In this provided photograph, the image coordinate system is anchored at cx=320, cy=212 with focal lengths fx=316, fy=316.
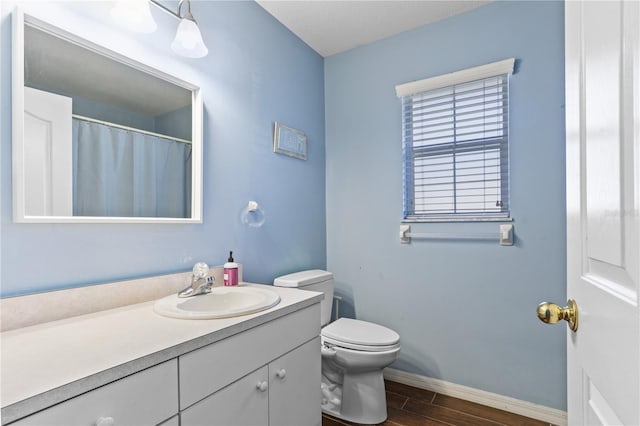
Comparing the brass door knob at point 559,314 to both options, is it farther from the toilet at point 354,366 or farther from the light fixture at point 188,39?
the light fixture at point 188,39

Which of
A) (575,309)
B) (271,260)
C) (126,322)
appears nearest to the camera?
(575,309)

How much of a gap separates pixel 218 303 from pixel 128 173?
65 cm

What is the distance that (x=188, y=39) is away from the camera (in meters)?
1.35

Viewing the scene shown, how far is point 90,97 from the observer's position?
46.3 inches

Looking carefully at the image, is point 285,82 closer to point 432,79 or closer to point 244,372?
point 432,79

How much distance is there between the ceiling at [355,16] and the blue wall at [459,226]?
0.33ft

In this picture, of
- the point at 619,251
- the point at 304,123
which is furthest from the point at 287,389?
the point at 304,123

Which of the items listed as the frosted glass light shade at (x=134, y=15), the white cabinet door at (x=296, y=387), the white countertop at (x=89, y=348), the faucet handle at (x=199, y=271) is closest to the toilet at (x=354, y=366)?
the white cabinet door at (x=296, y=387)

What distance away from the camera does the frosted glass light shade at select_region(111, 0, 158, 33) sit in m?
1.18

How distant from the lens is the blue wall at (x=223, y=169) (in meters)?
1.02

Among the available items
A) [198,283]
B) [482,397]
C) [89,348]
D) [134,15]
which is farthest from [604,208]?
[482,397]

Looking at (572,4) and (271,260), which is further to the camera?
(271,260)

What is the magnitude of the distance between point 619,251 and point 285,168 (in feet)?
6.01

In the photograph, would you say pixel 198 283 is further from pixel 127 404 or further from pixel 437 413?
pixel 437 413
